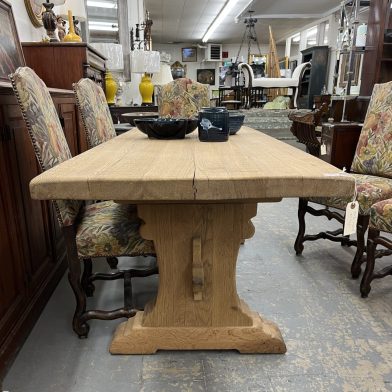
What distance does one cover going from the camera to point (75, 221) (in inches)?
51.9

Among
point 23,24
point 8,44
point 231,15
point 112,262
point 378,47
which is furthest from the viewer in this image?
point 231,15

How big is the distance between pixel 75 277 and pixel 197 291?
0.46 meters

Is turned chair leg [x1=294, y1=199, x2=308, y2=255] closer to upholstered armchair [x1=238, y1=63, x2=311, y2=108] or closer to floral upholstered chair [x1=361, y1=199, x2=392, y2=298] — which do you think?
floral upholstered chair [x1=361, y1=199, x2=392, y2=298]

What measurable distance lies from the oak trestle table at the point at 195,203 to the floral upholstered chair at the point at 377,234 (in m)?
0.60

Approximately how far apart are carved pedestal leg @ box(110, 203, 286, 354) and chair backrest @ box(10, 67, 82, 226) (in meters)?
0.29

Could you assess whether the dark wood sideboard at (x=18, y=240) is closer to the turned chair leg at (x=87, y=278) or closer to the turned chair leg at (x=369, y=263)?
the turned chair leg at (x=87, y=278)

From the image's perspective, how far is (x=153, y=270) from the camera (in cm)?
151

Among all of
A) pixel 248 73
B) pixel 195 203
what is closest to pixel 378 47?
pixel 195 203

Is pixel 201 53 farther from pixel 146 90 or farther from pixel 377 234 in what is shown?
pixel 377 234

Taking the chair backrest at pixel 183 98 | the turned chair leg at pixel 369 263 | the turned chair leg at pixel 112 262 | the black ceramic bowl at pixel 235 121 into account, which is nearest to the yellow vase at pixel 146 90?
the chair backrest at pixel 183 98

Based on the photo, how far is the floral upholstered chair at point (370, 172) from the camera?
175cm

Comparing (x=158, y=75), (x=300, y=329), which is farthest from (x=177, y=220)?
(x=158, y=75)

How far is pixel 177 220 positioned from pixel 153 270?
0.42 metres

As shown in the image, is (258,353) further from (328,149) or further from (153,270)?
(328,149)
